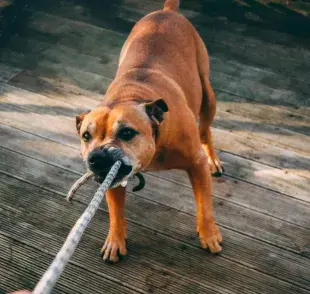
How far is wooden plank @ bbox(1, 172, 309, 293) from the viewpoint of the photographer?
107 inches

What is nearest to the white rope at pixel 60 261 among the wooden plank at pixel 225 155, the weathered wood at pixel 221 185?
the weathered wood at pixel 221 185

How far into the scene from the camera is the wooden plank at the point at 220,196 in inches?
120

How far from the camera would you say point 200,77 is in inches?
140

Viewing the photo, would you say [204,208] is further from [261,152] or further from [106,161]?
[261,152]

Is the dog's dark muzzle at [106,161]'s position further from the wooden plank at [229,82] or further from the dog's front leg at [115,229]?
the wooden plank at [229,82]

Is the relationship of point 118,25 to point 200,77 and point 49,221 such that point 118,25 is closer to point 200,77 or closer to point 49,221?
point 200,77

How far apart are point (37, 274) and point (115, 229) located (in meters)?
0.52

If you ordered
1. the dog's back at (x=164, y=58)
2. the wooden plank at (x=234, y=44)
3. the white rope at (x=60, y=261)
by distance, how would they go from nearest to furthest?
1. the white rope at (x=60, y=261)
2. the dog's back at (x=164, y=58)
3. the wooden plank at (x=234, y=44)

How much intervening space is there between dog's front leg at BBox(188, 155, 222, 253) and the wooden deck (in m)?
0.08

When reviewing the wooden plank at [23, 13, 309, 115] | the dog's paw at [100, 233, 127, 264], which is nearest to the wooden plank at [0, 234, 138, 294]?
the dog's paw at [100, 233, 127, 264]

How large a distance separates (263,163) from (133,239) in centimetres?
127

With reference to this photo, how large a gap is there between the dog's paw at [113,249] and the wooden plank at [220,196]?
15.4 inches

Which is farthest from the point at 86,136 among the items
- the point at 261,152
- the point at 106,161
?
the point at 261,152

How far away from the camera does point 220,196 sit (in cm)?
334
